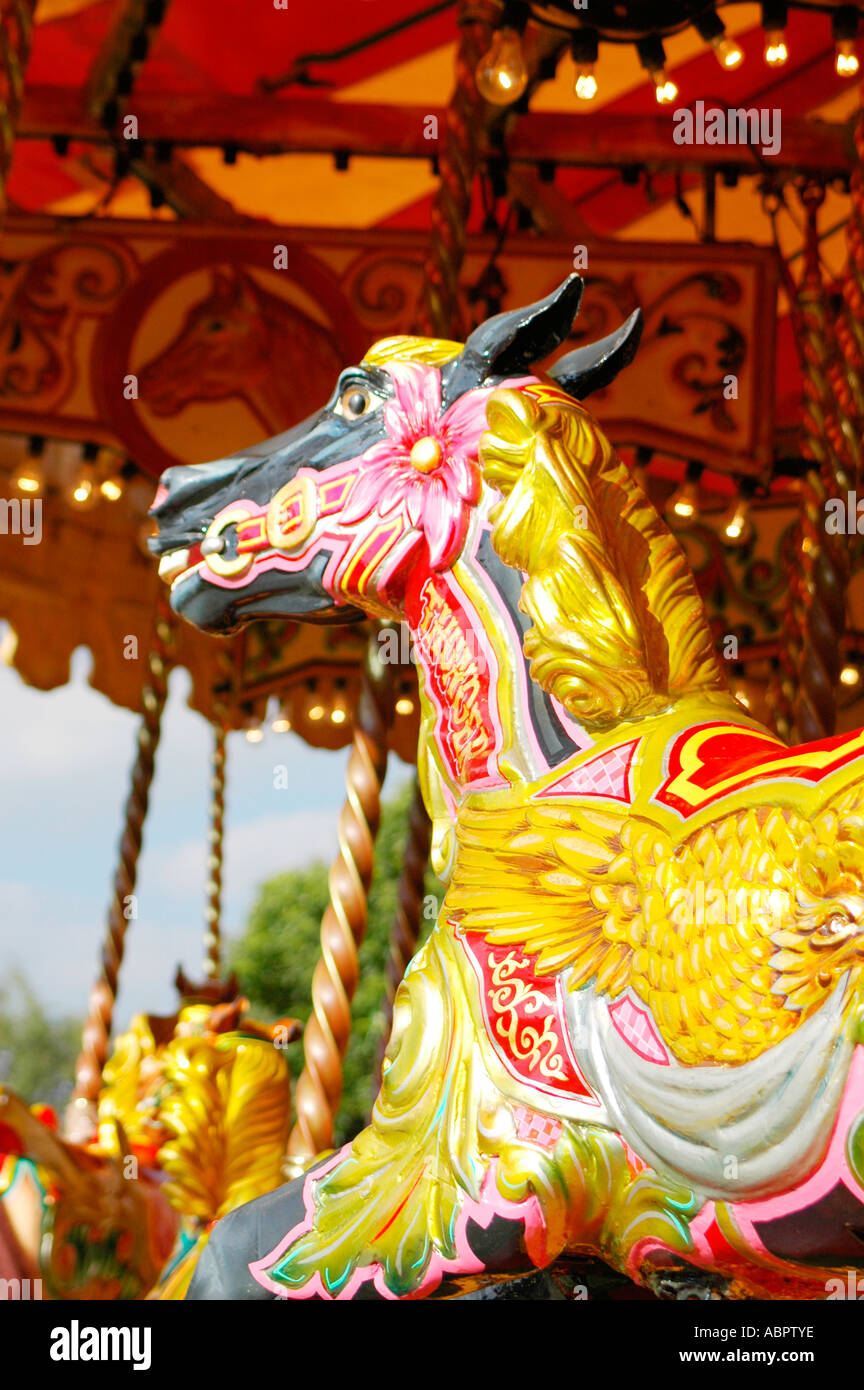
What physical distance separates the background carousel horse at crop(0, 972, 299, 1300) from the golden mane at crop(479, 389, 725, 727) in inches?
27.4

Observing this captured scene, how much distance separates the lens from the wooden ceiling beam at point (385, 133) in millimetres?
3377

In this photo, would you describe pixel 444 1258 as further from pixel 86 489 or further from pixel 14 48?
pixel 86 489

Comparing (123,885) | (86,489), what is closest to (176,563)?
(123,885)

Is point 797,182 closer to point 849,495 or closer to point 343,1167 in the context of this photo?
point 849,495

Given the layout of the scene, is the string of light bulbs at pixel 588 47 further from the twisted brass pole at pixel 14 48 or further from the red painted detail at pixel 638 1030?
the red painted detail at pixel 638 1030

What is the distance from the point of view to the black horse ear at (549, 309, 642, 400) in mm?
1350

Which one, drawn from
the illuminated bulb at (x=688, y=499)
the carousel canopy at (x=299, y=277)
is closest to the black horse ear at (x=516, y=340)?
Answer: the carousel canopy at (x=299, y=277)

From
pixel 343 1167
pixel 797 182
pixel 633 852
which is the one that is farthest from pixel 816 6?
pixel 343 1167

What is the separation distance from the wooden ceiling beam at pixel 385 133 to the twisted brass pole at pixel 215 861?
8.05ft

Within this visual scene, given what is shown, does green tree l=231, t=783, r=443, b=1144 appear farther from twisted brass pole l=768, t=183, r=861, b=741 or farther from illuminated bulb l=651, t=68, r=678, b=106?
illuminated bulb l=651, t=68, r=678, b=106

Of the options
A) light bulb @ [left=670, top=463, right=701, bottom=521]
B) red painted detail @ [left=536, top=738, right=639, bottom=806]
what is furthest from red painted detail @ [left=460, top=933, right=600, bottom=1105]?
light bulb @ [left=670, top=463, right=701, bottom=521]

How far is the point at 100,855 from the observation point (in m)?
14.2

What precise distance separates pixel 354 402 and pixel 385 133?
2261mm

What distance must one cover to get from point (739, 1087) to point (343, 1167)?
373 mm
